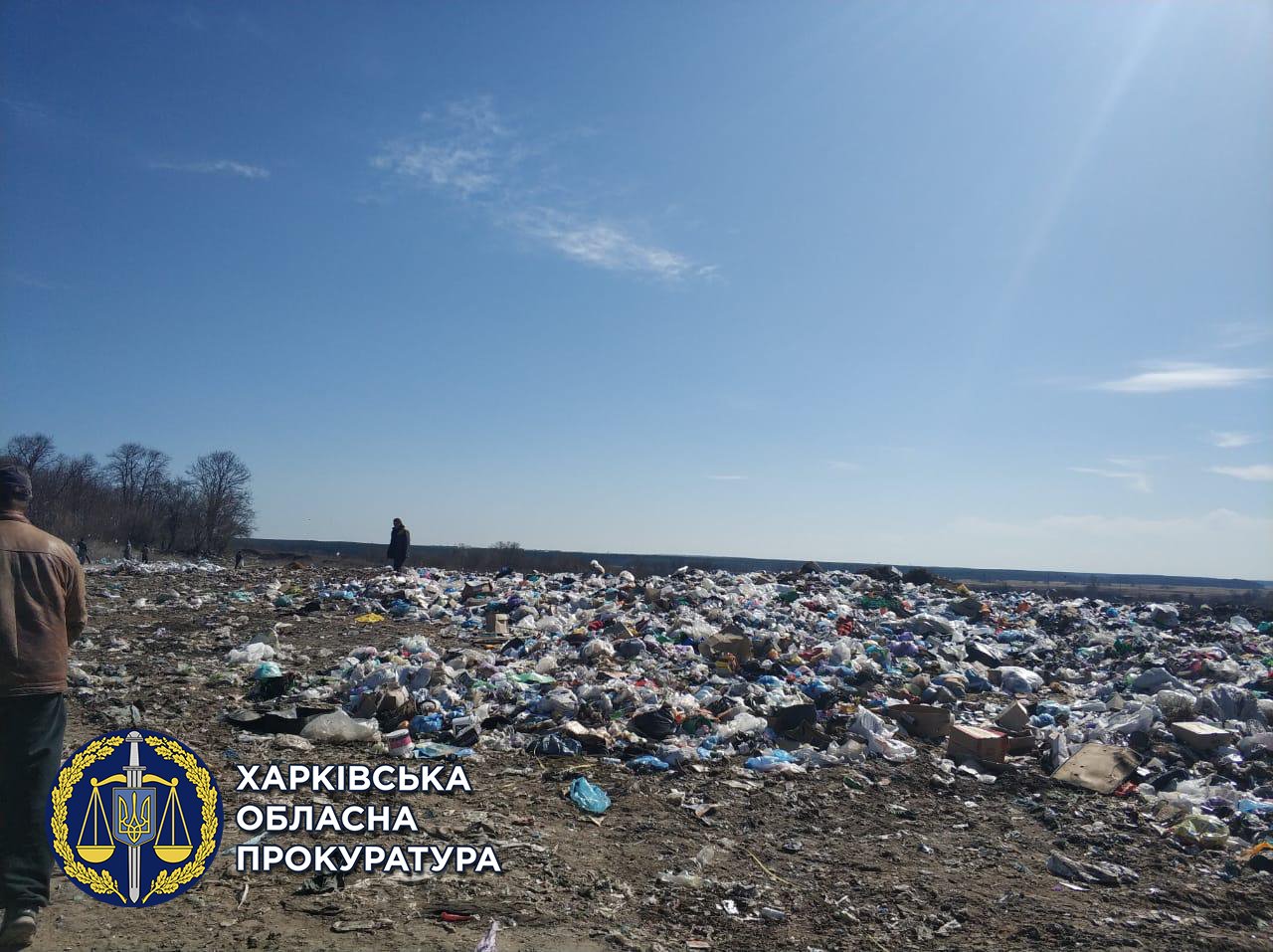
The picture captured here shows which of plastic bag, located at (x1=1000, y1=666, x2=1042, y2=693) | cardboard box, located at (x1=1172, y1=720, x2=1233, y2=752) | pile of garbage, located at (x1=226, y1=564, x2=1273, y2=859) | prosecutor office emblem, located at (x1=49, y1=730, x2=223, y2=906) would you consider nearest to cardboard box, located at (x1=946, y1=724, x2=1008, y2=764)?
pile of garbage, located at (x1=226, y1=564, x2=1273, y2=859)

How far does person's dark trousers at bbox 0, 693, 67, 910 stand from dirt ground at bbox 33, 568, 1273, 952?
210 millimetres

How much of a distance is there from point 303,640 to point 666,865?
254 inches

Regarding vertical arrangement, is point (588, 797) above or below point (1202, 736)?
below

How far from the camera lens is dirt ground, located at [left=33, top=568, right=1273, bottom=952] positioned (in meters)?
2.96

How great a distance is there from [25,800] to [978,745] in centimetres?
569

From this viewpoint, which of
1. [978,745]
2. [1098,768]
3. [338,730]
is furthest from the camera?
[978,745]

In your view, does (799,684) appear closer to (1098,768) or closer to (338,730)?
(1098,768)

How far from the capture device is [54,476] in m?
42.5

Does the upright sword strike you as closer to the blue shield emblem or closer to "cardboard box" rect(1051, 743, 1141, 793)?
the blue shield emblem

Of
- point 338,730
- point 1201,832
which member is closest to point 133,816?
point 338,730

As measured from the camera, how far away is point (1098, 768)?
17.7 ft

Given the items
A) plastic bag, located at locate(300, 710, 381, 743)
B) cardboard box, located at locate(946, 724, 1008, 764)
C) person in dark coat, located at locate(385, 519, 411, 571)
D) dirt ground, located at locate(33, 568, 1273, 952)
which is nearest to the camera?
dirt ground, located at locate(33, 568, 1273, 952)

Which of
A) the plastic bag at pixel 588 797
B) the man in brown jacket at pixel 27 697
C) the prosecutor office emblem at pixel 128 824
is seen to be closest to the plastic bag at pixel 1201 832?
the plastic bag at pixel 588 797

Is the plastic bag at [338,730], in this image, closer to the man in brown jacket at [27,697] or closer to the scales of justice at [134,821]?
the scales of justice at [134,821]
